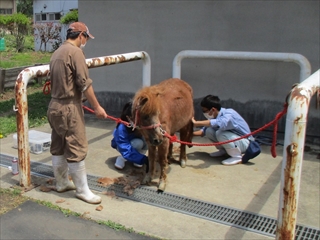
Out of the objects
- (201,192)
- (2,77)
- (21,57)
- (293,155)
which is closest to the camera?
(293,155)

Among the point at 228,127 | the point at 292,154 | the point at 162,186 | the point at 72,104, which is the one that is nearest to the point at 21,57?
the point at 228,127

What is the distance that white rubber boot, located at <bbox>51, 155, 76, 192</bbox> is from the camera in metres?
4.35

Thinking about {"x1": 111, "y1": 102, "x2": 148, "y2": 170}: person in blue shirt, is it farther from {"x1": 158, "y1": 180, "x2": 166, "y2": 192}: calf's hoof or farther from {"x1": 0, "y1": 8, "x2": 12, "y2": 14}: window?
{"x1": 0, "y1": 8, "x2": 12, "y2": 14}: window

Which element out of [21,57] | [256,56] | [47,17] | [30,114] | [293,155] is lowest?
[30,114]

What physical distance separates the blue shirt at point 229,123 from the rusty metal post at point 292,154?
2.56 meters

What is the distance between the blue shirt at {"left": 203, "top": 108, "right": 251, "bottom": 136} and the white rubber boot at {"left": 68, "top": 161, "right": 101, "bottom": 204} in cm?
201

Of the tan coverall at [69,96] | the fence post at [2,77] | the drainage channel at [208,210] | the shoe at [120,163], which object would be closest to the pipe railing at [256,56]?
the shoe at [120,163]

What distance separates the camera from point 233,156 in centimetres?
553

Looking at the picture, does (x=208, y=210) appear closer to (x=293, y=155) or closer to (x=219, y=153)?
(x=293, y=155)

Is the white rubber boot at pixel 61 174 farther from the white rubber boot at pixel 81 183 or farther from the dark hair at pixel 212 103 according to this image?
the dark hair at pixel 212 103

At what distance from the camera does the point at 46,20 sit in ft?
88.8

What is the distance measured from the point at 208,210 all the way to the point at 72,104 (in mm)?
1869

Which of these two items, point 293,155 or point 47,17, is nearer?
point 293,155

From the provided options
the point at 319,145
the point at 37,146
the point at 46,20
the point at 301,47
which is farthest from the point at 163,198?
the point at 46,20
